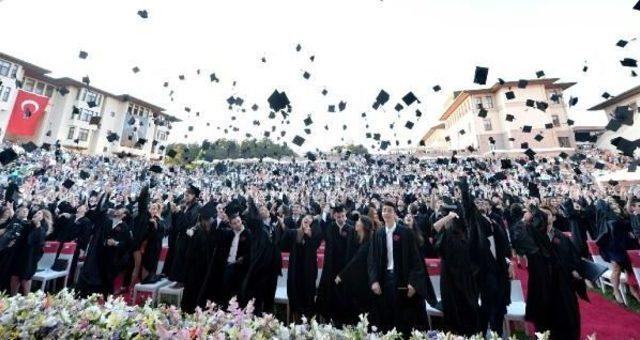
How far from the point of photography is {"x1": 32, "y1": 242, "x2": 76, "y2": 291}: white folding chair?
5.59 metres

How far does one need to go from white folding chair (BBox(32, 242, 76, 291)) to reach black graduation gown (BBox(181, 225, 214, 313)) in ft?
7.99

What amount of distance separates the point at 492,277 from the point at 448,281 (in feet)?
1.77

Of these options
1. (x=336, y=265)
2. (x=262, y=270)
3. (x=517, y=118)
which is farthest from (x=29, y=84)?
(x=517, y=118)

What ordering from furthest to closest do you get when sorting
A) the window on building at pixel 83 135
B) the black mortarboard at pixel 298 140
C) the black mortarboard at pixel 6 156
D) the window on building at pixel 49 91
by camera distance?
the window on building at pixel 83 135
the window on building at pixel 49 91
the black mortarboard at pixel 298 140
the black mortarboard at pixel 6 156

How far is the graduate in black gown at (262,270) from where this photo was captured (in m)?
4.75

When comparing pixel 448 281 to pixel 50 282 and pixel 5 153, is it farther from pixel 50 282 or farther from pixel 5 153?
pixel 5 153

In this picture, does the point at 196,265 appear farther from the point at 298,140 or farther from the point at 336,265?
the point at 298,140

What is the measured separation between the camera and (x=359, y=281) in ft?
13.8

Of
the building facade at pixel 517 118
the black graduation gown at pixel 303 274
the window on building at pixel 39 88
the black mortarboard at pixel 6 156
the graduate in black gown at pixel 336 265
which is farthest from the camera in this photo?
the building facade at pixel 517 118

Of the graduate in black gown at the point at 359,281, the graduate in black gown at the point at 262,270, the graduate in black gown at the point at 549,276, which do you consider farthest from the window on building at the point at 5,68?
the graduate in black gown at the point at 549,276

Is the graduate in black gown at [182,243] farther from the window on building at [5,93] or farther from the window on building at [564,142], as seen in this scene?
the window on building at [564,142]

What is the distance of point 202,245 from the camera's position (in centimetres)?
531

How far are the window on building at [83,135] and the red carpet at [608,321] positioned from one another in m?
50.3

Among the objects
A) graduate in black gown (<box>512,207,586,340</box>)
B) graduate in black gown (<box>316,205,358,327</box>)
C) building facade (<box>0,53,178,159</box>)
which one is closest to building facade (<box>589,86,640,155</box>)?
graduate in black gown (<box>512,207,586,340</box>)
